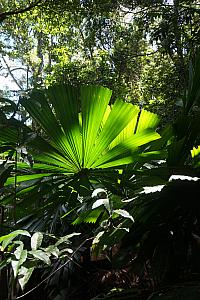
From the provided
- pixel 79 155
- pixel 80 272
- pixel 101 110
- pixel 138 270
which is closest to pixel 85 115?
pixel 101 110

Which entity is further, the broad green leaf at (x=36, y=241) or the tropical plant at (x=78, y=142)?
the tropical plant at (x=78, y=142)

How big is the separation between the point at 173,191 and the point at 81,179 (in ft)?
1.67

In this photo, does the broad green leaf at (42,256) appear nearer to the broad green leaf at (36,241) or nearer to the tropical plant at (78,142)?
the broad green leaf at (36,241)

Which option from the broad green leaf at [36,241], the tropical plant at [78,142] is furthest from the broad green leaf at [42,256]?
the tropical plant at [78,142]

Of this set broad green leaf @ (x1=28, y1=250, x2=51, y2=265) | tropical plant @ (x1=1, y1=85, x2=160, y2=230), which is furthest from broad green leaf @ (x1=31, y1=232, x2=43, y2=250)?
tropical plant @ (x1=1, y1=85, x2=160, y2=230)

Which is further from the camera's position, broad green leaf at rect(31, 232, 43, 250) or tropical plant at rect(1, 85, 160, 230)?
tropical plant at rect(1, 85, 160, 230)

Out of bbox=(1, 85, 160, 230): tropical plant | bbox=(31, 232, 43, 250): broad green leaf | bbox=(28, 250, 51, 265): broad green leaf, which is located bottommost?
bbox=(28, 250, 51, 265): broad green leaf

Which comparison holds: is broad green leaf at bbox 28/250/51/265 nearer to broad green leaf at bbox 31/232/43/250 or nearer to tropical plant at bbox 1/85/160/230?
broad green leaf at bbox 31/232/43/250

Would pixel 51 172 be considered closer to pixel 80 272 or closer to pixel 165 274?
pixel 165 274

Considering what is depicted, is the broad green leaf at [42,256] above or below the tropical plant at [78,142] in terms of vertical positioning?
below

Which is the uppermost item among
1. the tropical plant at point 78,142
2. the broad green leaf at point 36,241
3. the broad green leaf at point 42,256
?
the tropical plant at point 78,142

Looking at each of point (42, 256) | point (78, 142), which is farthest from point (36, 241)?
point (78, 142)

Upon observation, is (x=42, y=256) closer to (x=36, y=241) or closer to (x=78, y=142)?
(x=36, y=241)

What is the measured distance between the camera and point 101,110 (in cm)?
163
